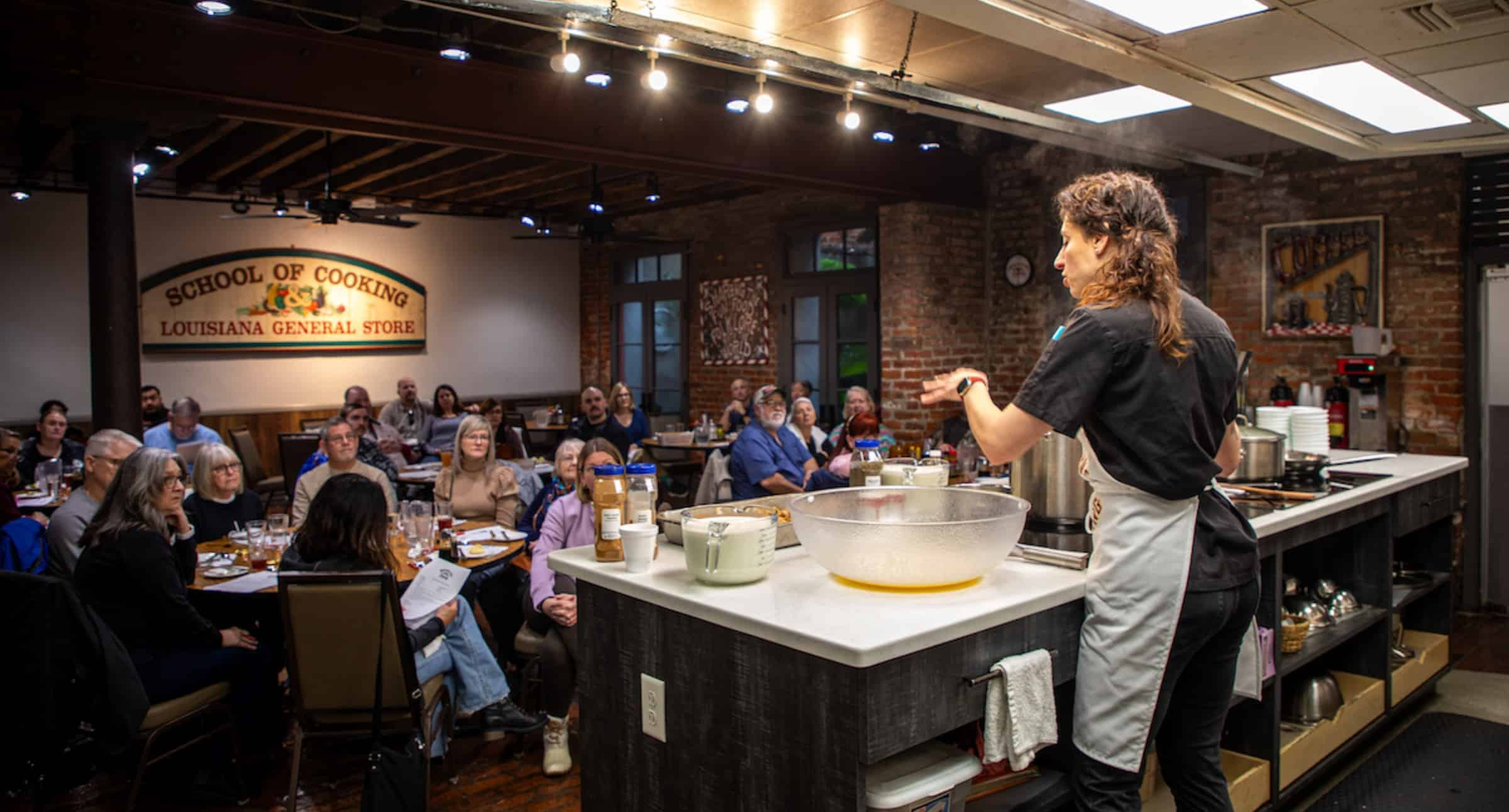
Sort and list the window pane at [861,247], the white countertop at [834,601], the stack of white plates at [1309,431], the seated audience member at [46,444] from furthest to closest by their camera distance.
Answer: the window pane at [861,247] < the seated audience member at [46,444] < the stack of white plates at [1309,431] < the white countertop at [834,601]

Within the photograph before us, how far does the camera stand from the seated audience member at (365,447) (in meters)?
6.40

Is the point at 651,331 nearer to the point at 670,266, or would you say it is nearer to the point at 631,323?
the point at 631,323

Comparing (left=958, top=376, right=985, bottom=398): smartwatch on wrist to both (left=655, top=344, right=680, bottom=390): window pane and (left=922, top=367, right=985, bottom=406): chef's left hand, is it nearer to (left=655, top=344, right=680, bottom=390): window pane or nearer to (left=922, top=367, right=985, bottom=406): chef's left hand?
(left=922, top=367, right=985, bottom=406): chef's left hand

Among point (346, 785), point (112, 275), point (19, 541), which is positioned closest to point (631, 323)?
point (112, 275)

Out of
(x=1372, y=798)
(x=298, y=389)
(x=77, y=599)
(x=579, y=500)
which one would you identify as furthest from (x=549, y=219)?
(x=1372, y=798)

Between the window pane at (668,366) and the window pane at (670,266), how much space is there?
0.75 metres

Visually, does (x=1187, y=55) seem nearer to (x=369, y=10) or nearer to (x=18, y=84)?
(x=369, y=10)

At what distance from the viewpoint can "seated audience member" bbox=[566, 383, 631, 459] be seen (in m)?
7.99

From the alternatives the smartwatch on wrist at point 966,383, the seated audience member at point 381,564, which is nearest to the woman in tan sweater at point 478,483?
the seated audience member at point 381,564

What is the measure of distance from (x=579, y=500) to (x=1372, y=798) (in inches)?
116

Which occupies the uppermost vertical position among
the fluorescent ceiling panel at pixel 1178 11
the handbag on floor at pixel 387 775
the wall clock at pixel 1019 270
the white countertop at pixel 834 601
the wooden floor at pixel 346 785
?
the fluorescent ceiling panel at pixel 1178 11

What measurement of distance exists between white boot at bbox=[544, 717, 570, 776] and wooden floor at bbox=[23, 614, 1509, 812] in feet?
0.12

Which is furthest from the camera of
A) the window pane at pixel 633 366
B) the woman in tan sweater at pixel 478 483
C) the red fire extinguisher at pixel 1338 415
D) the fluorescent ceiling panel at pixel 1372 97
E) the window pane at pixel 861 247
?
the window pane at pixel 633 366

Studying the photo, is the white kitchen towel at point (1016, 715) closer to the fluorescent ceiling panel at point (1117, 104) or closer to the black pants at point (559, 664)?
the black pants at point (559, 664)
